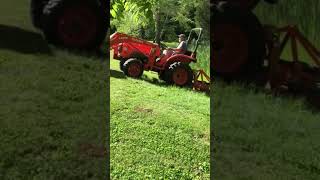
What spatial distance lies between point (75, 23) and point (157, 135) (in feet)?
5.45

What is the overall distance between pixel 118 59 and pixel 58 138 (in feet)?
10.2

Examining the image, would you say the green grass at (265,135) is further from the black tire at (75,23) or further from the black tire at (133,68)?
the black tire at (133,68)

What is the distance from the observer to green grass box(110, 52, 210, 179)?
17.5ft

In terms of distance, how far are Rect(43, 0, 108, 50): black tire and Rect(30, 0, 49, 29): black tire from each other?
0.21 feet

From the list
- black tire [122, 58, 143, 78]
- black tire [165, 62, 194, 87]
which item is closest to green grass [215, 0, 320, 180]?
black tire [165, 62, 194, 87]

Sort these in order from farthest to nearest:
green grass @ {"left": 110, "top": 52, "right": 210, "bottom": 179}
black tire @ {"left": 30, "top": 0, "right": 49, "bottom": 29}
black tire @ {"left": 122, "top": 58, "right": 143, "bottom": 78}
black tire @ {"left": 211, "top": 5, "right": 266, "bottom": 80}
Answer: black tire @ {"left": 122, "top": 58, "right": 143, "bottom": 78} → green grass @ {"left": 110, "top": 52, "right": 210, "bottom": 179} → black tire @ {"left": 30, "top": 0, "right": 49, "bottom": 29} → black tire @ {"left": 211, "top": 5, "right": 266, "bottom": 80}

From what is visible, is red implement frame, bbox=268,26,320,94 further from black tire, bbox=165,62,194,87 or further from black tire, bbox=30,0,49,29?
black tire, bbox=30,0,49,29

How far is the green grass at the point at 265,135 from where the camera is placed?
5090 millimetres

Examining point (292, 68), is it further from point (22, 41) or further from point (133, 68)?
point (22, 41)

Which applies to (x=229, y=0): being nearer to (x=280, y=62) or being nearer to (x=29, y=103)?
(x=280, y=62)

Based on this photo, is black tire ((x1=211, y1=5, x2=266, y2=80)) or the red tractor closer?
black tire ((x1=211, y1=5, x2=266, y2=80))

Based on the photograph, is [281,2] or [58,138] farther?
[281,2]

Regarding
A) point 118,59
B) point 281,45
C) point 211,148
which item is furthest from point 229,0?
point 118,59

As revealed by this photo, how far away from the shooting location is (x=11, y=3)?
5.49m
